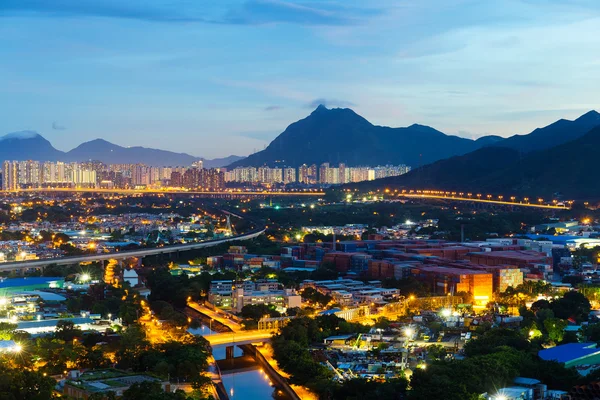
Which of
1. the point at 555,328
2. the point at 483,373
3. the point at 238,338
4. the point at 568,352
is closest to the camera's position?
the point at 483,373

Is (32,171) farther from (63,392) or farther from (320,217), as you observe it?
(63,392)

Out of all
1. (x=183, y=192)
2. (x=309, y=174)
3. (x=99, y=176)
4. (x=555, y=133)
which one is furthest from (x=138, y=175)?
(x=555, y=133)

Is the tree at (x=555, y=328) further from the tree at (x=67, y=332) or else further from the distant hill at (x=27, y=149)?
the distant hill at (x=27, y=149)

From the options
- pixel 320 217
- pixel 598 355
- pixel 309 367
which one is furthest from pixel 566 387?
pixel 320 217

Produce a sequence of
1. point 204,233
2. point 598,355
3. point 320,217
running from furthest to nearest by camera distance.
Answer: point 320,217 → point 204,233 → point 598,355

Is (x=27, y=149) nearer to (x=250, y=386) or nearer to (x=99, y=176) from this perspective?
(x=99, y=176)
